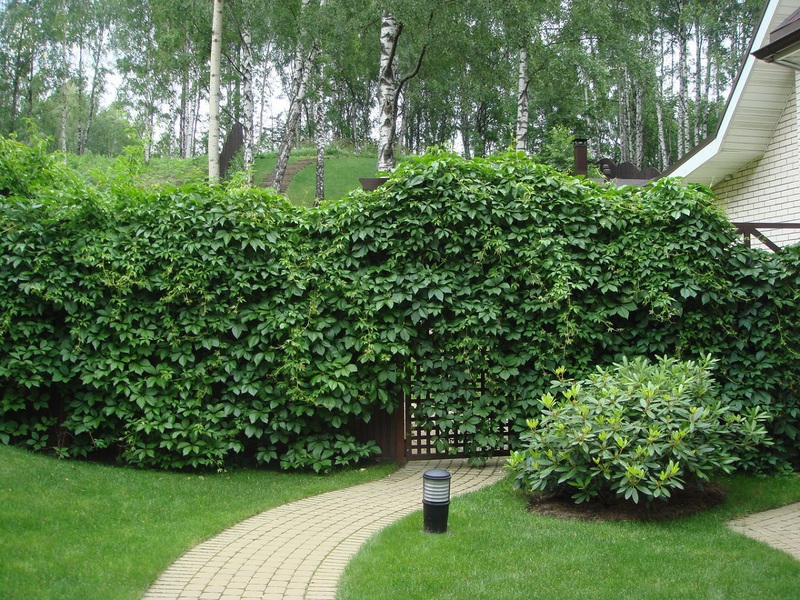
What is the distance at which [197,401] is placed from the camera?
6.72m

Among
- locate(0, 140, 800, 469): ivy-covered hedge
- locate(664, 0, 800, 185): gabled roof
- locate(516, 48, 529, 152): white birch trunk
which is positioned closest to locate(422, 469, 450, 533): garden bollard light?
locate(0, 140, 800, 469): ivy-covered hedge

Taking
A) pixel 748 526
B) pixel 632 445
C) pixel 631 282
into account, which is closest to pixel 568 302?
pixel 631 282

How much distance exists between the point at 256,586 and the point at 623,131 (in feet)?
121

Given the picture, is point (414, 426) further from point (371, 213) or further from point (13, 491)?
point (13, 491)

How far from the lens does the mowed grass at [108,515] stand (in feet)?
12.6

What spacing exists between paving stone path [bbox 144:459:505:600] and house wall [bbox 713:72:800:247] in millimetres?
5963

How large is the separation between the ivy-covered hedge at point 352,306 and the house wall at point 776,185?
99.2 inches

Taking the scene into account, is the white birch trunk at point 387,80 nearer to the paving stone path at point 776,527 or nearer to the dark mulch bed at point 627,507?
the dark mulch bed at point 627,507

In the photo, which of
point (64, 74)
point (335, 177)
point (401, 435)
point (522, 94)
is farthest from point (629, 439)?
point (64, 74)

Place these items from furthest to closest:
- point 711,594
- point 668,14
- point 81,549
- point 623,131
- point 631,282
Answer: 1. point 623,131
2. point 668,14
3. point 631,282
4. point 81,549
5. point 711,594

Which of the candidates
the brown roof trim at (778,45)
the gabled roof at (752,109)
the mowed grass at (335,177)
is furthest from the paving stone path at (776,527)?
the mowed grass at (335,177)

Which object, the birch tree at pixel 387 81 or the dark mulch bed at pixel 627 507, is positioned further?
the birch tree at pixel 387 81

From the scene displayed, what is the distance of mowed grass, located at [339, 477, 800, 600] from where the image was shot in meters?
3.88

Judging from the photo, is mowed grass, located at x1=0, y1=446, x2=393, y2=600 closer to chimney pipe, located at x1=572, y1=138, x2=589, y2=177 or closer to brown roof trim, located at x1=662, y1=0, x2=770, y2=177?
brown roof trim, located at x1=662, y1=0, x2=770, y2=177
